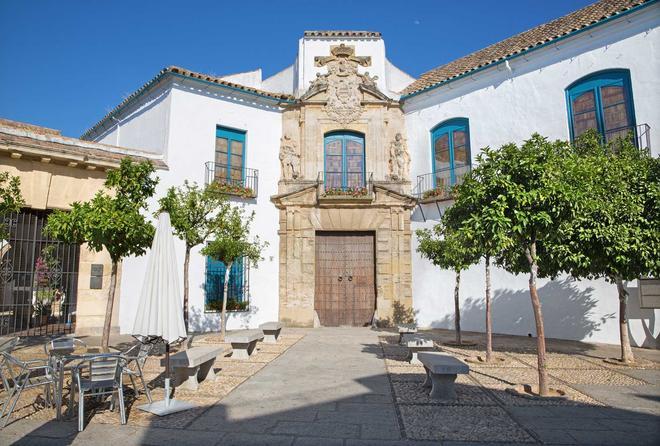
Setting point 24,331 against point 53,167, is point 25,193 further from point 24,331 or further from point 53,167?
point 24,331

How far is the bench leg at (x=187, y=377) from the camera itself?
5.71 meters

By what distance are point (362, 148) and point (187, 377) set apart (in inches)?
376

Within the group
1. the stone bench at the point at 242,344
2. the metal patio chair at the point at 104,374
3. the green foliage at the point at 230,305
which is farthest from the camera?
the green foliage at the point at 230,305

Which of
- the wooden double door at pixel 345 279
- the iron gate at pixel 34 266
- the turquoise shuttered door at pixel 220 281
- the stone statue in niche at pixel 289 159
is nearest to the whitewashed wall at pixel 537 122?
the wooden double door at pixel 345 279

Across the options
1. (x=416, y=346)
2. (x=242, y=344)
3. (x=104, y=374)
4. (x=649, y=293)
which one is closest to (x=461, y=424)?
(x=416, y=346)

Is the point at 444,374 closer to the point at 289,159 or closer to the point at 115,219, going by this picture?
A: the point at 115,219

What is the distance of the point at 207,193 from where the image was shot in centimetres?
924

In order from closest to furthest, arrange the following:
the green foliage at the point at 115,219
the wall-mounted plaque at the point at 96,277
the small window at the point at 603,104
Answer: the green foliage at the point at 115,219
the small window at the point at 603,104
the wall-mounted plaque at the point at 96,277

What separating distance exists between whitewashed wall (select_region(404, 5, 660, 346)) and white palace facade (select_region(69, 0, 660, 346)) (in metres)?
0.03

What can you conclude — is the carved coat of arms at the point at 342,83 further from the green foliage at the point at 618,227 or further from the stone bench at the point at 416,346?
the stone bench at the point at 416,346

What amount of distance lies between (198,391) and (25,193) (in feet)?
22.0

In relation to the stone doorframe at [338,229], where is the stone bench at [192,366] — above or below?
below

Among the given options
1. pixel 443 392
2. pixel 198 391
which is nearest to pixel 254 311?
pixel 198 391

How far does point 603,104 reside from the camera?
33.7 ft
